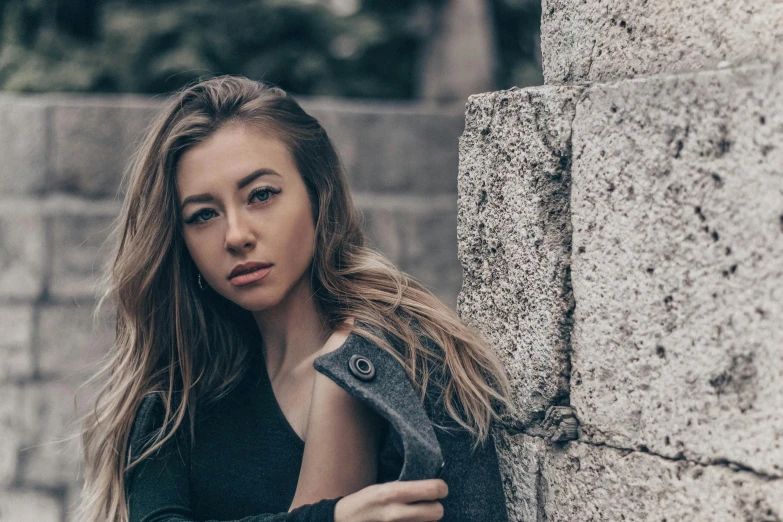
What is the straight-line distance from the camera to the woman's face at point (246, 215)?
7.19 ft

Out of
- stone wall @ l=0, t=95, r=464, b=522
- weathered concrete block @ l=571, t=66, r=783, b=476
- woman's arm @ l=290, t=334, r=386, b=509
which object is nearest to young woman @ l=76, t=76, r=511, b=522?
woman's arm @ l=290, t=334, r=386, b=509

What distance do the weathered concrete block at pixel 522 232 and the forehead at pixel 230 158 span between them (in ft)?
1.44

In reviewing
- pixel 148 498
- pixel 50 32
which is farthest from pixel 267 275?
pixel 50 32

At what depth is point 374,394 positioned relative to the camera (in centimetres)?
188

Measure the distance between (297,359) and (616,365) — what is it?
2.70 ft

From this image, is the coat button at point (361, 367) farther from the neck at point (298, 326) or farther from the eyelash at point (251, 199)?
the eyelash at point (251, 199)

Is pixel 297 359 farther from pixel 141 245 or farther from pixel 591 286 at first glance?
pixel 591 286

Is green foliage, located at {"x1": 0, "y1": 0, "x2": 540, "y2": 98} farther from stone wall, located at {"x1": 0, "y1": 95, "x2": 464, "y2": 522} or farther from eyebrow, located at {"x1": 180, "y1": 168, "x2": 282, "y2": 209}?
eyebrow, located at {"x1": 180, "y1": 168, "x2": 282, "y2": 209}

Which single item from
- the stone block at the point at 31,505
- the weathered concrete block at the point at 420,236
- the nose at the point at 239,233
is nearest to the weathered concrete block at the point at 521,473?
the nose at the point at 239,233

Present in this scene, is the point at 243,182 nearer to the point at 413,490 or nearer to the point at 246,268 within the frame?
the point at 246,268

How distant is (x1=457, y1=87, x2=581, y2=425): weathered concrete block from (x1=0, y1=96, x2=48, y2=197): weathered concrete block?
319 cm

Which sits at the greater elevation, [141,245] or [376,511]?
[141,245]

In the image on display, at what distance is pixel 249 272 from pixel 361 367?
426mm

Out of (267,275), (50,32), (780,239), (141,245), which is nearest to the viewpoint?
(780,239)
